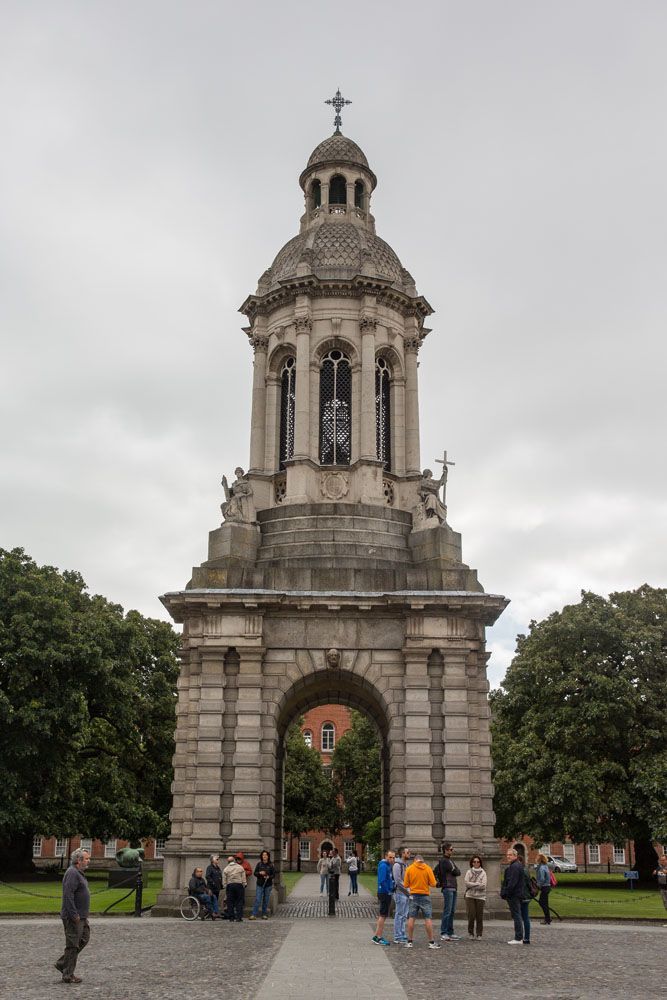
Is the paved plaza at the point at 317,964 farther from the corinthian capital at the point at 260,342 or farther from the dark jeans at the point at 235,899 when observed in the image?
the corinthian capital at the point at 260,342

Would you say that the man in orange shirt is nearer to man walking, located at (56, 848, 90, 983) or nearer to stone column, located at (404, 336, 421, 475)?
man walking, located at (56, 848, 90, 983)

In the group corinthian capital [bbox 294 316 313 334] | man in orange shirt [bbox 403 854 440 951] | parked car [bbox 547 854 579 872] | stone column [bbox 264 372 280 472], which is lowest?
parked car [bbox 547 854 579 872]

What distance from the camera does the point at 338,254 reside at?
3300 cm

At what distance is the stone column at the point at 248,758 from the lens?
81.1 ft

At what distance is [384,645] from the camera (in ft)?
87.1

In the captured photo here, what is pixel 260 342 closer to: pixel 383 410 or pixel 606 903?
pixel 383 410

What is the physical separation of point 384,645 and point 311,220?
55.9ft

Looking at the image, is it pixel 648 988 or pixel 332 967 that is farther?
pixel 332 967

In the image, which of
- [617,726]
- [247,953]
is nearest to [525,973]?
[247,953]

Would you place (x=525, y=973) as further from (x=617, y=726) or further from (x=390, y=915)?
(x=617, y=726)

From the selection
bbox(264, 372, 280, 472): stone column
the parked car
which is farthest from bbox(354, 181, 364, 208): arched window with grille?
the parked car

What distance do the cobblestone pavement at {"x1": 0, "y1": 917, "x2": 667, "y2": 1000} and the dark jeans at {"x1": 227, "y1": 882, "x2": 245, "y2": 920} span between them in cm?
44

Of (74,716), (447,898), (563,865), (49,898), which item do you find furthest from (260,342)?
(563,865)

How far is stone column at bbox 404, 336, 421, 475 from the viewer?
1254 inches
